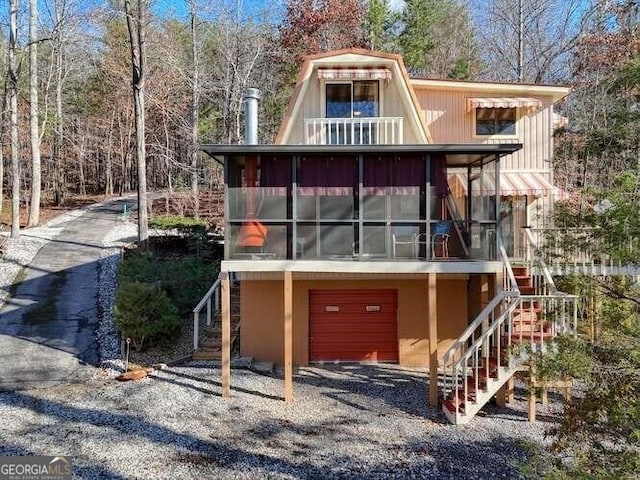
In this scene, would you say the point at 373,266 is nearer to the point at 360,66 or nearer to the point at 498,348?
the point at 498,348

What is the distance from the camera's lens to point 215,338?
42.2 feet

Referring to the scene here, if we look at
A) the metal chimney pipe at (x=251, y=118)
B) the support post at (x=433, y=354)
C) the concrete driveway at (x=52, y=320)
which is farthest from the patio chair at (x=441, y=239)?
the concrete driveway at (x=52, y=320)

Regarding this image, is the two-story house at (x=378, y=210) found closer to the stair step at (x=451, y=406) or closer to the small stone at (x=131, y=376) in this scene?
the stair step at (x=451, y=406)

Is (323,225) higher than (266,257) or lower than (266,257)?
higher

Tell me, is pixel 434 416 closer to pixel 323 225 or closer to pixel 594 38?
pixel 323 225

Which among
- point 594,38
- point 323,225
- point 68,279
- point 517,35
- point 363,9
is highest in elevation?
point 363,9

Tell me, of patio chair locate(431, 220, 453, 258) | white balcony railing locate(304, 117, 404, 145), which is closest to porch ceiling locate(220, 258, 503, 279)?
patio chair locate(431, 220, 453, 258)

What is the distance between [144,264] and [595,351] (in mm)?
13487

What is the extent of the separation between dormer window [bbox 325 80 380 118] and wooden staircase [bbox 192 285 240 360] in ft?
21.1

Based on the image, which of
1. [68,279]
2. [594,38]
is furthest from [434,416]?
[594,38]

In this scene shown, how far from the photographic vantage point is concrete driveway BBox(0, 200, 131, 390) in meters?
10.7

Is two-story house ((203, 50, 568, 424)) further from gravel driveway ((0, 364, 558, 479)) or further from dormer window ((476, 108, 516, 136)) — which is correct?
gravel driveway ((0, 364, 558, 479))

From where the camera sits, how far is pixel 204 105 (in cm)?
3328

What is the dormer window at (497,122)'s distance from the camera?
14320 millimetres
